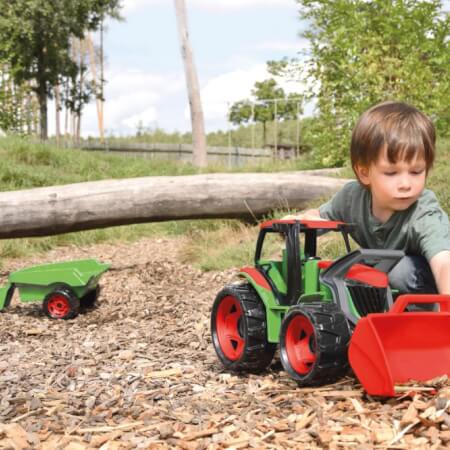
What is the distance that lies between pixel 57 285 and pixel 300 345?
8.88 ft

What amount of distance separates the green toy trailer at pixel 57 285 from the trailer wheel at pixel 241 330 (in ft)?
6.65

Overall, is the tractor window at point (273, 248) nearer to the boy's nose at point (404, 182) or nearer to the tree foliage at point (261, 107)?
the boy's nose at point (404, 182)

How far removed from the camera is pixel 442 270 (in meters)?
2.65

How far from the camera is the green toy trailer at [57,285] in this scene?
4.90m

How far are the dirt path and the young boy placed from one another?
0.56 meters

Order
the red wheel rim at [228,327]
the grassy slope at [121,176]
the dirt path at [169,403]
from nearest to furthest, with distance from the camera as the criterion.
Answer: the dirt path at [169,403] → the red wheel rim at [228,327] → the grassy slope at [121,176]

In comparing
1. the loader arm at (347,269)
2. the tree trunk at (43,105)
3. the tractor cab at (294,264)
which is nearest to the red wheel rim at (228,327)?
the tractor cab at (294,264)

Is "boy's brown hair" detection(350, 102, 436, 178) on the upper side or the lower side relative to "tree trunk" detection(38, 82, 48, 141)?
lower

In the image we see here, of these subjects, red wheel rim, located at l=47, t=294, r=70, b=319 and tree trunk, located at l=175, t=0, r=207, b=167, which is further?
tree trunk, located at l=175, t=0, r=207, b=167

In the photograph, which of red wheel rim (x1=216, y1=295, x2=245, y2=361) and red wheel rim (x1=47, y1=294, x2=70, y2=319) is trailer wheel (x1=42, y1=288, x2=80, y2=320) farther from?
red wheel rim (x1=216, y1=295, x2=245, y2=361)

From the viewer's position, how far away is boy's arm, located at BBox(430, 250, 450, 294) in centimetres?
262

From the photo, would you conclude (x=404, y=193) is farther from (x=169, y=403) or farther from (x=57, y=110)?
(x=57, y=110)

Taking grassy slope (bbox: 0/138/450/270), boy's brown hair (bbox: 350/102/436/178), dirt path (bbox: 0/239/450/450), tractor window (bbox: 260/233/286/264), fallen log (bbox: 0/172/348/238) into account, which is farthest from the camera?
grassy slope (bbox: 0/138/450/270)

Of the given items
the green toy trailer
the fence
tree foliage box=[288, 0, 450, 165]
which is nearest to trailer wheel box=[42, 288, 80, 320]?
the green toy trailer
